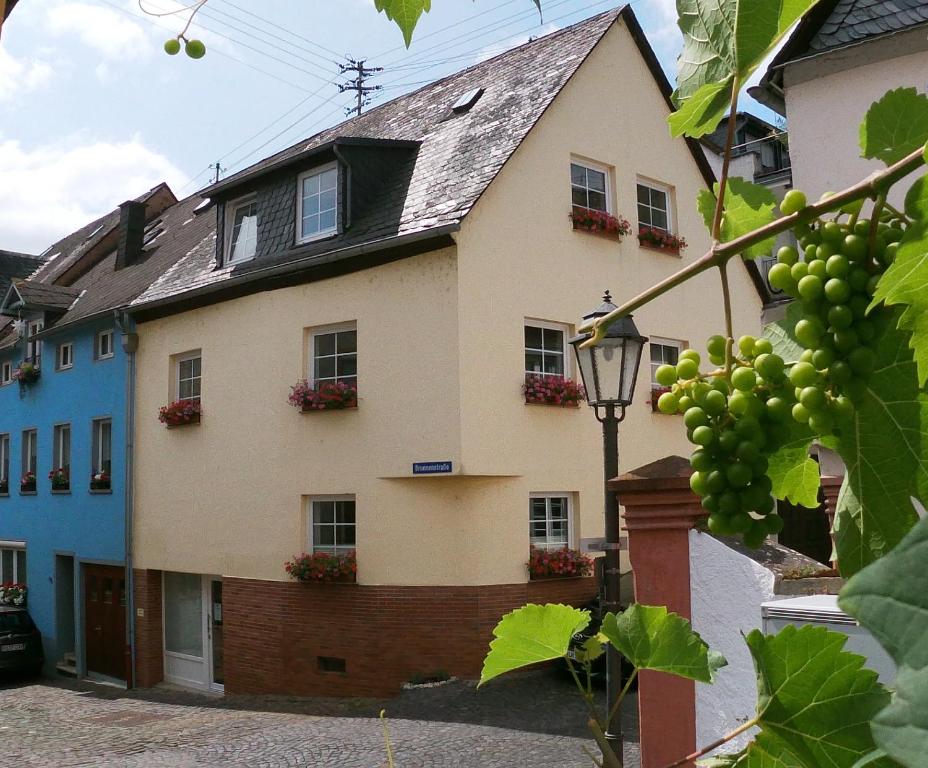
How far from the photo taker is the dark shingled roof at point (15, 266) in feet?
91.8

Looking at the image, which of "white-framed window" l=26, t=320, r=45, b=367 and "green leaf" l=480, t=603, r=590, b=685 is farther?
"white-framed window" l=26, t=320, r=45, b=367

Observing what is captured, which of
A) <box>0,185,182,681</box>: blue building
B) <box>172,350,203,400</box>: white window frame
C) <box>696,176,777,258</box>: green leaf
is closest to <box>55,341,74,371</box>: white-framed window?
<box>0,185,182,681</box>: blue building

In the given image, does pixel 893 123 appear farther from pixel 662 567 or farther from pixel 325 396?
pixel 325 396

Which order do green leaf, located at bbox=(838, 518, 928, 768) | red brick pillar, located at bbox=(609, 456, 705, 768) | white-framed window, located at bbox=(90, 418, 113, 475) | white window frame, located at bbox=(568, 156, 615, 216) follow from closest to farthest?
green leaf, located at bbox=(838, 518, 928, 768) < red brick pillar, located at bbox=(609, 456, 705, 768) < white window frame, located at bbox=(568, 156, 615, 216) < white-framed window, located at bbox=(90, 418, 113, 475)

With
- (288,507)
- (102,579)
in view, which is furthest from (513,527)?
(102,579)

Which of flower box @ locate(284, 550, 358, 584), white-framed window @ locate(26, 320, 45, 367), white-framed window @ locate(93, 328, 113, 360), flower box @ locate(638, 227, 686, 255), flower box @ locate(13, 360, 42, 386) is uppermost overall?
flower box @ locate(638, 227, 686, 255)

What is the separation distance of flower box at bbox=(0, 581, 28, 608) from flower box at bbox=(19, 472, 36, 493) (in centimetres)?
217

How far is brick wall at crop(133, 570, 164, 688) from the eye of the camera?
17.2 m

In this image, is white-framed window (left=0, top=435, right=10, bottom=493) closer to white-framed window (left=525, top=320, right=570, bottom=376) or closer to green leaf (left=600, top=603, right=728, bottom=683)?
white-framed window (left=525, top=320, right=570, bottom=376)

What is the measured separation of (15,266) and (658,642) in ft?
100

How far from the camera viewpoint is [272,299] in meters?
14.9

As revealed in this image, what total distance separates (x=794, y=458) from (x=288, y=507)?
1395 centimetres

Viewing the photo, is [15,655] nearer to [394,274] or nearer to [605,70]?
[394,274]

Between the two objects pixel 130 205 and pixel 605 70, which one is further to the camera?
pixel 130 205
